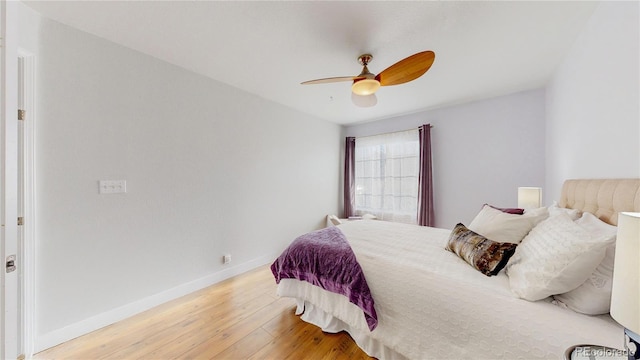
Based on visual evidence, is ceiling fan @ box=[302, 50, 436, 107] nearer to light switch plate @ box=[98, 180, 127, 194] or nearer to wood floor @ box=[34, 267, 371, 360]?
light switch plate @ box=[98, 180, 127, 194]

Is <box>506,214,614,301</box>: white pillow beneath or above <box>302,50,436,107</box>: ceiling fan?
Result: beneath

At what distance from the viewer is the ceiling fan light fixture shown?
1.88 meters

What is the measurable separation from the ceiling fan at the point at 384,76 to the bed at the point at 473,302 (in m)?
1.29

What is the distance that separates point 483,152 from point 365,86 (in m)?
2.41

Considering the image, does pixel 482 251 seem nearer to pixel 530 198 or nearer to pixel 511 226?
pixel 511 226

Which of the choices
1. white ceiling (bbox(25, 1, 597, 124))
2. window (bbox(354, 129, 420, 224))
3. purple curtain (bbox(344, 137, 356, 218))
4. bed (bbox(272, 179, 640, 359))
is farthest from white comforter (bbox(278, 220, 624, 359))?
purple curtain (bbox(344, 137, 356, 218))

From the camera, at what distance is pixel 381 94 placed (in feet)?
10.0

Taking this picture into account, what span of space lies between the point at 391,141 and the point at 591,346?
357 centimetres

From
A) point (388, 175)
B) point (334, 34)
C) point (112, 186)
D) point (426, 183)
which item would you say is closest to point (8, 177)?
point (112, 186)

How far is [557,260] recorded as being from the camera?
39.4 inches

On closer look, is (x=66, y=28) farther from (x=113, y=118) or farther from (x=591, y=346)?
(x=591, y=346)

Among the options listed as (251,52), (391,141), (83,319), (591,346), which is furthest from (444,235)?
(83,319)

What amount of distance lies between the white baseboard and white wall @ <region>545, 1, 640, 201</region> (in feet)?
11.4

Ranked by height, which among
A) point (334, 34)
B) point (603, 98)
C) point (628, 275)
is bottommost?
point (628, 275)
